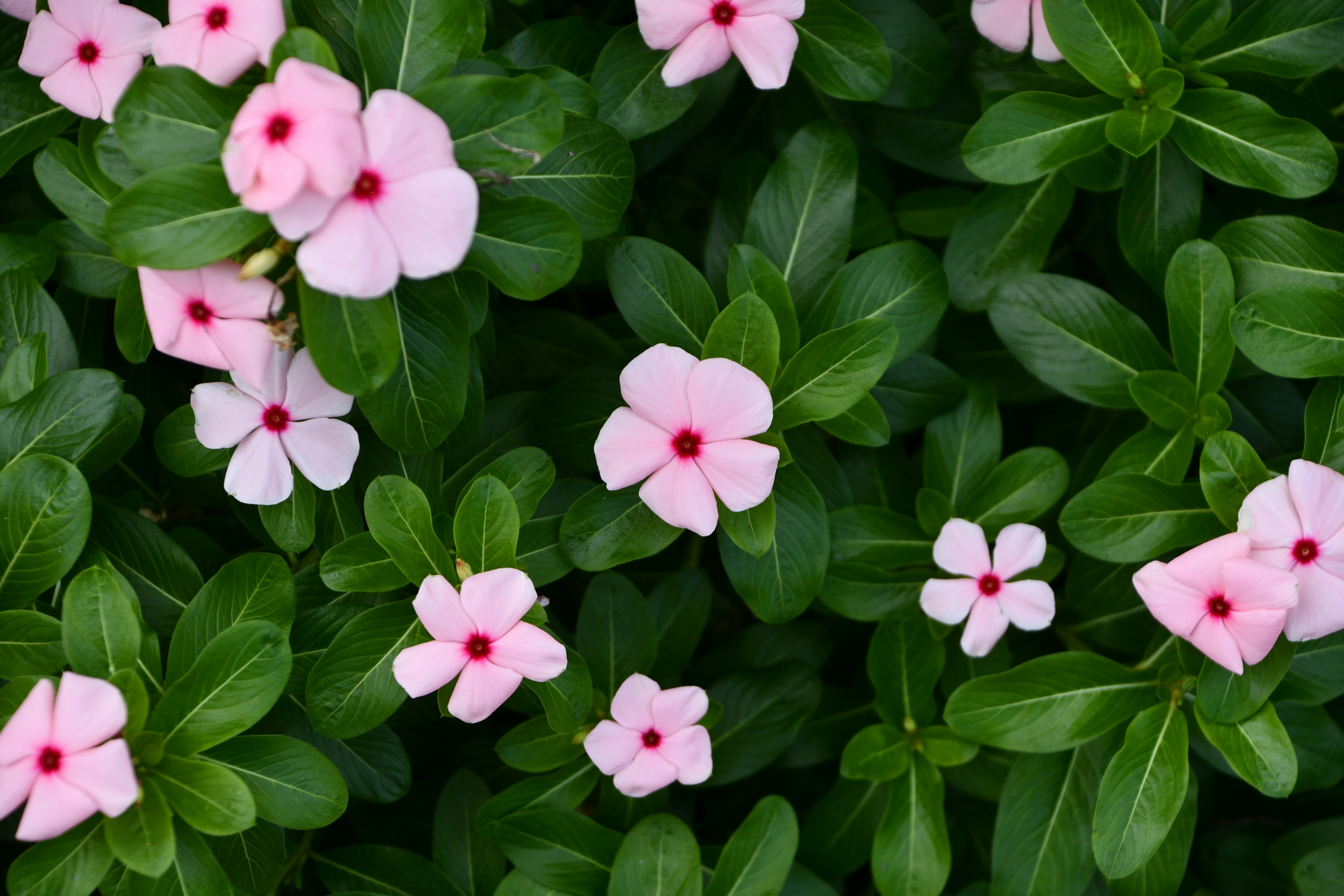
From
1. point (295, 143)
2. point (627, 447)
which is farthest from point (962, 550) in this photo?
point (295, 143)

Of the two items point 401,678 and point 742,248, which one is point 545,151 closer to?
point 742,248

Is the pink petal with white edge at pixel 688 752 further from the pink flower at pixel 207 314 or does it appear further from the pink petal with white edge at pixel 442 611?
the pink flower at pixel 207 314

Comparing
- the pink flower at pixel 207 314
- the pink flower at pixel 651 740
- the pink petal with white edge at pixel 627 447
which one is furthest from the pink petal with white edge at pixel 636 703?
the pink flower at pixel 207 314

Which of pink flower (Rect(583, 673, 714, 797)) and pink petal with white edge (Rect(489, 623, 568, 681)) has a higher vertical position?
pink petal with white edge (Rect(489, 623, 568, 681))

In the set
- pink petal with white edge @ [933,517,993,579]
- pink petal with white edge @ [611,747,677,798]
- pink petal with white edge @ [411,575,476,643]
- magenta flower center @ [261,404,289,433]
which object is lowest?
pink petal with white edge @ [611,747,677,798]

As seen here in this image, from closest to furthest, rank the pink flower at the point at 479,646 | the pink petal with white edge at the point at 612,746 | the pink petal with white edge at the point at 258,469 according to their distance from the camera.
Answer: the pink flower at the point at 479,646, the pink petal with white edge at the point at 258,469, the pink petal with white edge at the point at 612,746

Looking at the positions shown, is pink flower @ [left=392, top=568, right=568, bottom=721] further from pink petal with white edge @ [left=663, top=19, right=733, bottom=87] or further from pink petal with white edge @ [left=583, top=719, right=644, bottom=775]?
pink petal with white edge @ [left=663, top=19, right=733, bottom=87]

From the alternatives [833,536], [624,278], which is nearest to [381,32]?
[624,278]

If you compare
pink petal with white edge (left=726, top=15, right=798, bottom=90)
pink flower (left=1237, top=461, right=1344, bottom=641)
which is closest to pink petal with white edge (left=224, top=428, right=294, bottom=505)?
pink petal with white edge (left=726, top=15, right=798, bottom=90)

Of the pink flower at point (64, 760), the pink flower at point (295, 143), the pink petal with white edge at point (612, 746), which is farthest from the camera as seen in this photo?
the pink petal with white edge at point (612, 746)
